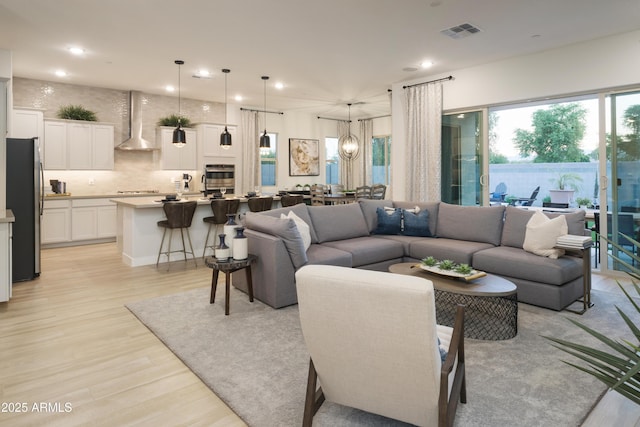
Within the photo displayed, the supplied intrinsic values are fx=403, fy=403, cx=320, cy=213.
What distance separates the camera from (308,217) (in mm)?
4848

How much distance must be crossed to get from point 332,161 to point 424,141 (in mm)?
4768

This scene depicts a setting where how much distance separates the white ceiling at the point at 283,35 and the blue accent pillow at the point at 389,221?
7.23ft

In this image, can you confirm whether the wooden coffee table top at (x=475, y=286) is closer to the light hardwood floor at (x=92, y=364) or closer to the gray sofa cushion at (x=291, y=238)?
the gray sofa cushion at (x=291, y=238)

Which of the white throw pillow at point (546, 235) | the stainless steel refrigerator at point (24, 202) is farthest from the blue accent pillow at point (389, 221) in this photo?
the stainless steel refrigerator at point (24, 202)

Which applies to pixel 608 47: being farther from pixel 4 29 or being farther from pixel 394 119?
pixel 4 29

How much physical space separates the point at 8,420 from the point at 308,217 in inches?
129

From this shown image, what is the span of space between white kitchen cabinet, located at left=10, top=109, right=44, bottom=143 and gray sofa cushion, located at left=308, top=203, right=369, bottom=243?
16.7 feet

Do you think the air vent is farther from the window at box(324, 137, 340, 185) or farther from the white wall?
the window at box(324, 137, 340, 185)

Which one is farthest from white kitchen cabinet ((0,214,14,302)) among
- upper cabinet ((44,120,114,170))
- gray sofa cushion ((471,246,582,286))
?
gray sofa cushion ((471,246,582,286))

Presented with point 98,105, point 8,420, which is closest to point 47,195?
point 98,105

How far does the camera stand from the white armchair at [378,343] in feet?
5.16

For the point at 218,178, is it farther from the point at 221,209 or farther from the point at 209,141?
the point at 221,209

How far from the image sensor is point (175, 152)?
27.7 ft

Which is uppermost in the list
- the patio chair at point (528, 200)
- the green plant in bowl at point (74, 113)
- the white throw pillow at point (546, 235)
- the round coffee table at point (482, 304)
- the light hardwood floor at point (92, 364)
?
the green plant in bowl at point (74, 113)
